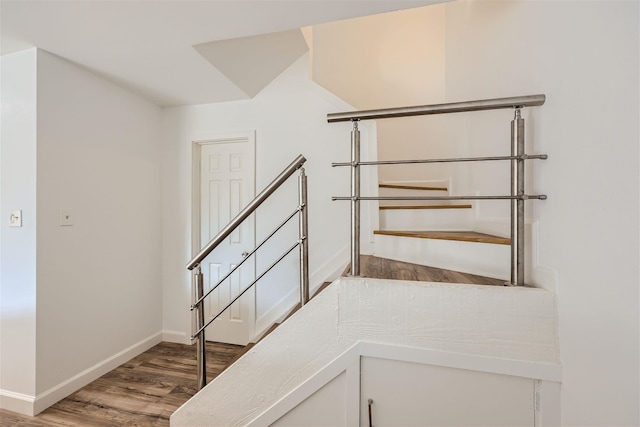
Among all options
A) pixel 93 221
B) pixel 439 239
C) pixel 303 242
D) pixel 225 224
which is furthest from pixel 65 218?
pixel 439 239

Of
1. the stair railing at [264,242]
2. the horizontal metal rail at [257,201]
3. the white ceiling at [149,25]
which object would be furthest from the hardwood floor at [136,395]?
the white ceiling at [149,25]

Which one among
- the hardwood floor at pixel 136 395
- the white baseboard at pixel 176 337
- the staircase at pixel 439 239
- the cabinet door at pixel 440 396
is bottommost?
the hardwood floor at pixel 136 395

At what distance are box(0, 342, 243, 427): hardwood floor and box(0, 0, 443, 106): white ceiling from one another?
93.0 inches

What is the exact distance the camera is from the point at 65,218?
1961mm

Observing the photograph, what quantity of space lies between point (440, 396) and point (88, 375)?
8.17 feet

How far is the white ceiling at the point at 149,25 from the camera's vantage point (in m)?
1.43

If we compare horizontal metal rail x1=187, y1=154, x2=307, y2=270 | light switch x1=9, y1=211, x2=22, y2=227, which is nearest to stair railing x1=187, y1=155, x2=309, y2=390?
horizontal metal rail x1=187, y1=154, x2=307, y2=270

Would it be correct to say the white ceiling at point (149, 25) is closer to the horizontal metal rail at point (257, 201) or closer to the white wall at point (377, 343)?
the horizontal metal rail at point (257, 201)

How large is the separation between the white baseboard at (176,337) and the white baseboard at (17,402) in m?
1.06

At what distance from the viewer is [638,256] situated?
0.71 meters

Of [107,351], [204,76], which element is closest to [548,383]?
[204,76]

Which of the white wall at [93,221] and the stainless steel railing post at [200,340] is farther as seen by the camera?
the white wall at [93,221]

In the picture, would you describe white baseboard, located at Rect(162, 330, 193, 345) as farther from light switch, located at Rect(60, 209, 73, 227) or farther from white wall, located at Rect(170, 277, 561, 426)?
white wall, located at Rect(170, 277, 561, 426)

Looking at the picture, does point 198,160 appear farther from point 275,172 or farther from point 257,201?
point 257,201
